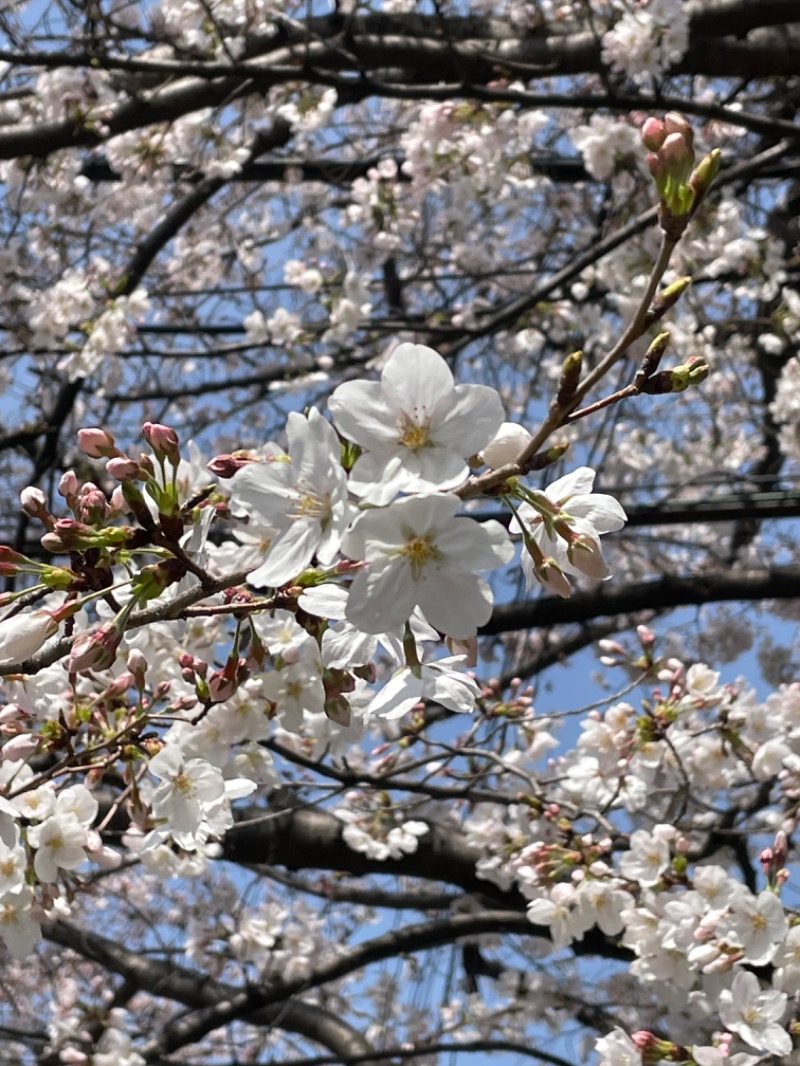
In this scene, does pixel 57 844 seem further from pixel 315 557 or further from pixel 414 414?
pixel 414 414

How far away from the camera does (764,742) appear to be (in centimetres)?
257

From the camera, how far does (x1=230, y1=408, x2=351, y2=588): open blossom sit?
92 cm

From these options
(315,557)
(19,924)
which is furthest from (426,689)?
(19,924)

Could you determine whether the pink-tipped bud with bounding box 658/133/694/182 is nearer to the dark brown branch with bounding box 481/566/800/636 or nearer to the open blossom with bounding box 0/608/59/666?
the open blossom with bounding box 0/608/59/666

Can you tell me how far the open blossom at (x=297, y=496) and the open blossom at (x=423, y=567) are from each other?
5 cm

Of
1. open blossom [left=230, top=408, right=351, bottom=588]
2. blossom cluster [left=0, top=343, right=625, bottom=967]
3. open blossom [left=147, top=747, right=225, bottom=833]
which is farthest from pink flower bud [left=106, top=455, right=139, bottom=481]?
open blossom [left=147, top=747, right=225, bottom=833]

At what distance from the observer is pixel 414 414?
0.90m

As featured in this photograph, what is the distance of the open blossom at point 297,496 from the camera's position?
0.92 m

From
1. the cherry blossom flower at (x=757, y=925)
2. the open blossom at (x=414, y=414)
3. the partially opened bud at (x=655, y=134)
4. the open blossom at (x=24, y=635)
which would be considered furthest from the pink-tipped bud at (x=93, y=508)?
the cherry blossom flower at (x=757, y=925)

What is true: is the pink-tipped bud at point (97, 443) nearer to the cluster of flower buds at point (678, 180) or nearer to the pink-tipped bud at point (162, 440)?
the pink-tipped bud at point (162, 440)

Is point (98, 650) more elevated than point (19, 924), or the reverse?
point (98, 650)

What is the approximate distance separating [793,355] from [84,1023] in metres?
4.59

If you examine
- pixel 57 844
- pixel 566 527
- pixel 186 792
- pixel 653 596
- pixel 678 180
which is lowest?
pixel 57 844

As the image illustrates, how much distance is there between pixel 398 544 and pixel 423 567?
0.04 metres
